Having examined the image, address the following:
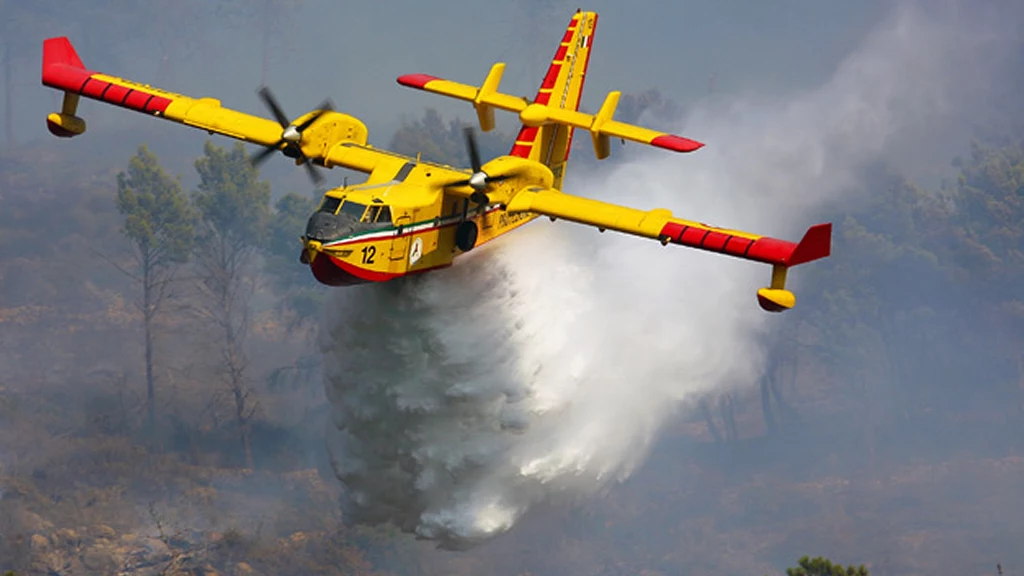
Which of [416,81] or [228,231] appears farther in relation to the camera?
[228,231]

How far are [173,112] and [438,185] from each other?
318 inches

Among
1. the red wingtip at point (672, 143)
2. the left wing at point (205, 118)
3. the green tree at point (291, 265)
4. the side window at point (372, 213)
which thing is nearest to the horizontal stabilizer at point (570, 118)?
the red wingtip at point (672, 143)

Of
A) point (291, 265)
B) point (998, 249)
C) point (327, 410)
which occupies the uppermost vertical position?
point (998, 249)

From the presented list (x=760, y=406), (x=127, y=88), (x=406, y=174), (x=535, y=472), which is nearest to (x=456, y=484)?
(x=535, y=472)

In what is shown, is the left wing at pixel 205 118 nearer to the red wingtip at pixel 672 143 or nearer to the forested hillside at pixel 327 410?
the red wingtip at pixel 672 143

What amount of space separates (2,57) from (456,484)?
88261mm

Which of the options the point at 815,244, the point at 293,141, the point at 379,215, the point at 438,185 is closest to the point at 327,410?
the point at 293,141

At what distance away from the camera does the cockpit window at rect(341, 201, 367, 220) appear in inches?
1289

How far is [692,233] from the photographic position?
34.6 m

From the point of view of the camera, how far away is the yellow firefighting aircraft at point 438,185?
108 ft

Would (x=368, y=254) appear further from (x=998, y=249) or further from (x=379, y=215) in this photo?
(x=998, y=249)

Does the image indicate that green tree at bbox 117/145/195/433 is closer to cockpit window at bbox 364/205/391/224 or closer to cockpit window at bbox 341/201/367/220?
cockpit window at bbox 364/205/391/224

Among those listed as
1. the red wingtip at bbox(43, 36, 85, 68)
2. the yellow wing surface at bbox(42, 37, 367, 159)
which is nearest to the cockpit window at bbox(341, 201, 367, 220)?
the yellow wing surface at bbox(42, 37, 367, 159)

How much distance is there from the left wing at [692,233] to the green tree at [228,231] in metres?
38.7
